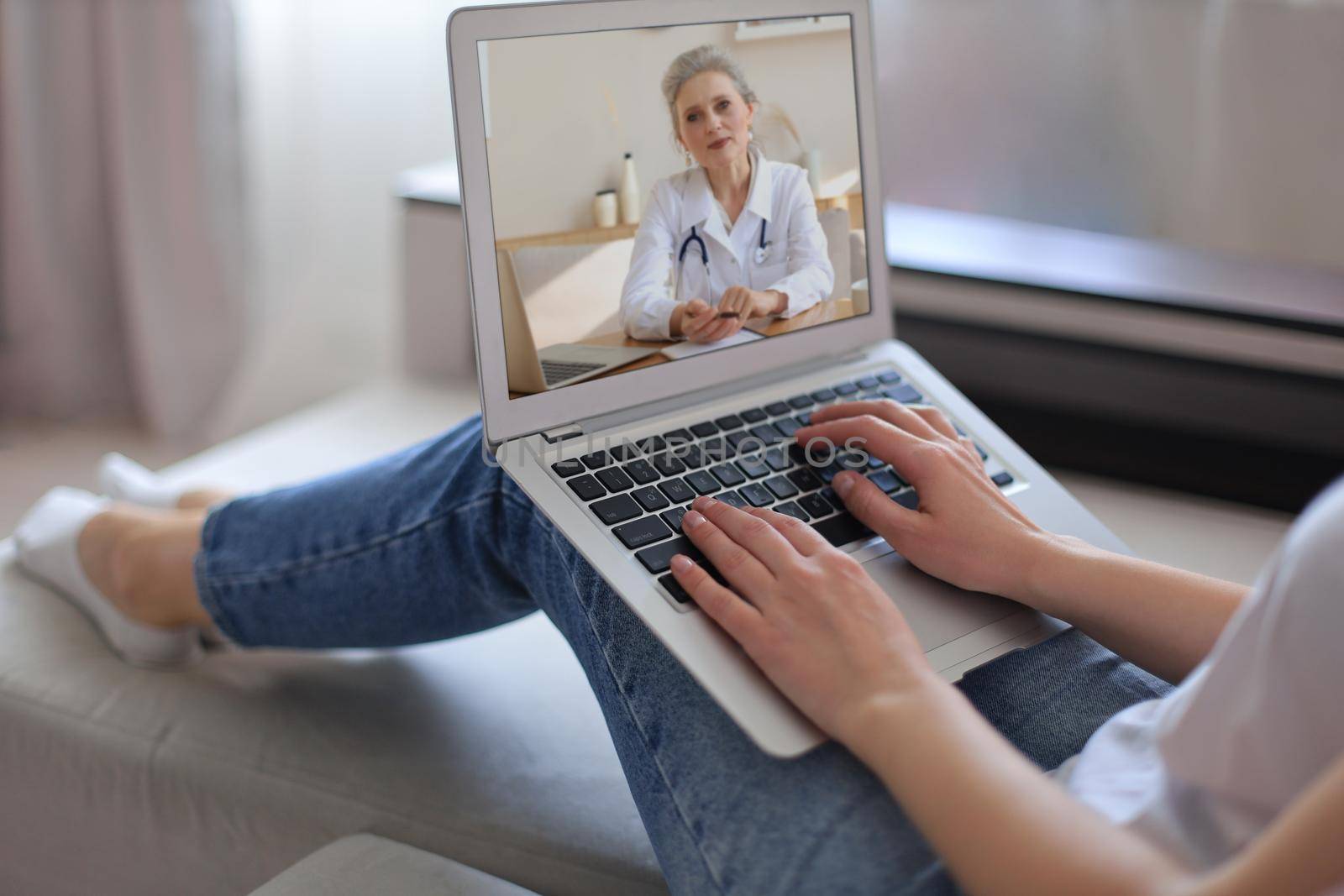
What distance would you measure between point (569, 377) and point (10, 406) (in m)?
1.76

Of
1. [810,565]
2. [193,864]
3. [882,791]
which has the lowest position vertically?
[193,864]

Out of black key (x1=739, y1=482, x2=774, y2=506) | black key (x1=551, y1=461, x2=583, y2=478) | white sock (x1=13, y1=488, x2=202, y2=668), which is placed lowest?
white sock (x1=13, y1=488, x2=202, y2=668)

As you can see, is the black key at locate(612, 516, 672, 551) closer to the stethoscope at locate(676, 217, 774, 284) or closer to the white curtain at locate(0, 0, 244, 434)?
the stethoscope at locate(676, 217, 774, 284)

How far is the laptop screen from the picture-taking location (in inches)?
28.4

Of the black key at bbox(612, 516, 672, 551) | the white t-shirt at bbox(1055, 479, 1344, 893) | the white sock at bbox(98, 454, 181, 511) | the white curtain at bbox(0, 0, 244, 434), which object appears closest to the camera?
the white t-shirt at bbox(1055, 479, 1344, 893)

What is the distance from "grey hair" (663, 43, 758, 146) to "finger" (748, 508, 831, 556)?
29 cm

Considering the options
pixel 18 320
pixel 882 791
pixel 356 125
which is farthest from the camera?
pixel 356 125

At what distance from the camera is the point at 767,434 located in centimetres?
82

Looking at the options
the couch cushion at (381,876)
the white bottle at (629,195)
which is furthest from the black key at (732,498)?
the couch cushion at (381,876)

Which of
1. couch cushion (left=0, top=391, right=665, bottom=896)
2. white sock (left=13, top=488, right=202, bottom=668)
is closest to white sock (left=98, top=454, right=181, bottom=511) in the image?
white sock (left=13, top=488, right=202, bottom=668)

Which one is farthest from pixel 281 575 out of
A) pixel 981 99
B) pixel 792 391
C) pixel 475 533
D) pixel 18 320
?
pixel 18 320

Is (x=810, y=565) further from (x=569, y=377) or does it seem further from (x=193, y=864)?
(x=193, y=864)

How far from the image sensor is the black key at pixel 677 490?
0.72 metres

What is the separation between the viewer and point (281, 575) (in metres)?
0.91
